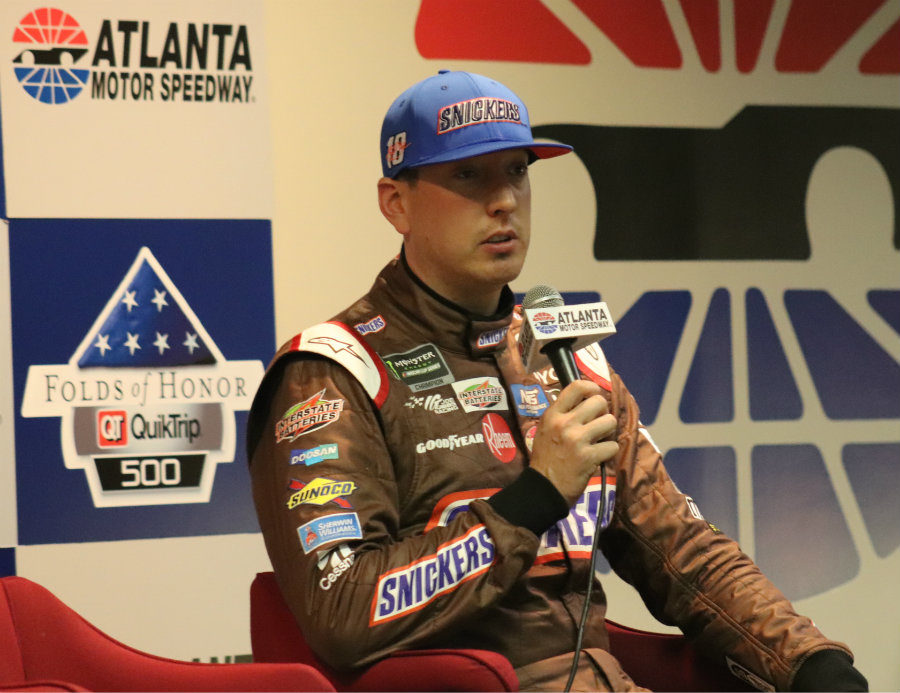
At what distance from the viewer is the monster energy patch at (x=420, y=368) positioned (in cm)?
183

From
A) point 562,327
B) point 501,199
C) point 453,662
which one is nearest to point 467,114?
point 501,199

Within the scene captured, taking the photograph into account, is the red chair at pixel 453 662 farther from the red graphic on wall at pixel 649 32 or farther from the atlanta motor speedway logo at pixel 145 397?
the red graphic on wall at pixel 649 32

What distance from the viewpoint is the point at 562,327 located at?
62.3 inches

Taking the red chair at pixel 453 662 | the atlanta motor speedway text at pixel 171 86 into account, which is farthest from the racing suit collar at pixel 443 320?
the atlanta motor speedway text at pixel 171 86

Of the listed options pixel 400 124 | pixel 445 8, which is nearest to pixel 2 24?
pixel 445 8

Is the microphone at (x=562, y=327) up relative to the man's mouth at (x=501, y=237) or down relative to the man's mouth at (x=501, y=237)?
down

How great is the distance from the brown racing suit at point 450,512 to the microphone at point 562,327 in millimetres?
175

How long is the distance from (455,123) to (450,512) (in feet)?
2.02

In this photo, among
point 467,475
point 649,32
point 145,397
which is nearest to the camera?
point 467,475

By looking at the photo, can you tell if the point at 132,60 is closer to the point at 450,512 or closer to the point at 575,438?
the point at 450,512

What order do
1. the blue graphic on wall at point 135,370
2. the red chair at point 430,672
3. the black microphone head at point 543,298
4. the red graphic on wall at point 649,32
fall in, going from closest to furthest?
the red chair at point 430,672 < the black microphone head at point 543,298 < the blue graphic on wall at point 135,370 < the red graphic on wall at point 649,32

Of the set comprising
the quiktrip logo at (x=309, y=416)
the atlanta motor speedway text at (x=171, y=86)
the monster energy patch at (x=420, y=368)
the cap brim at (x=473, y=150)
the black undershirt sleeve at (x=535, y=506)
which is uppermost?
the atlanta motor speedway text at (x=171, y=86)

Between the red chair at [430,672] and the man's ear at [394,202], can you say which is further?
the man's ear at [394,202]

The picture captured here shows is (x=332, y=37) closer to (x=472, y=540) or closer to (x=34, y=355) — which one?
(x=34, y=355)
